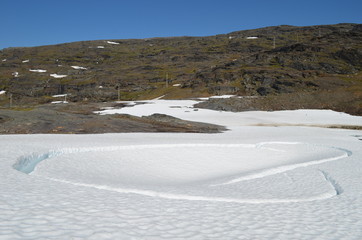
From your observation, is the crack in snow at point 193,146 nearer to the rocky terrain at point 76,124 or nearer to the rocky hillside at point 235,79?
the rocky terrain at point 76,124

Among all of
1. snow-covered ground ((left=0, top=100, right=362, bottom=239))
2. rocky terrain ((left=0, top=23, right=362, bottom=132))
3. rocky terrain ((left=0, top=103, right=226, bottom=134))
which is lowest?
snow-covered ground ((left=0, top=100, right=362, bottom=239))

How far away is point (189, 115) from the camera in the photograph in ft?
174

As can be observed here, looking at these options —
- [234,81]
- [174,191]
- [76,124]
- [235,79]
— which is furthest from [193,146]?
[235,79]

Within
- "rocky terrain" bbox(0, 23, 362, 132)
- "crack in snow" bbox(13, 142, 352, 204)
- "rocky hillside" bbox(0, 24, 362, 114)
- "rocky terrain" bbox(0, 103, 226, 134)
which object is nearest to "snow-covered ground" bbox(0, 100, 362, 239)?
"crack in snow" bbox(13, 142, 352, 204)

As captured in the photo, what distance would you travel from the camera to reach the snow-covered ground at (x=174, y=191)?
7.75m

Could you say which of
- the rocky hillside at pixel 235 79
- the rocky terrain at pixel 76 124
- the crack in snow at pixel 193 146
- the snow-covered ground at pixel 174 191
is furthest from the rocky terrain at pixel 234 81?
the snow-covered ground at pixel 174 191

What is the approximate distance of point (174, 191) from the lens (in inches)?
473

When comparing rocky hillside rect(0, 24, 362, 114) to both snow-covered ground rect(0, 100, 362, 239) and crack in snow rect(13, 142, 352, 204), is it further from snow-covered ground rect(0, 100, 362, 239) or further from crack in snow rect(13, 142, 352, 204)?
snow-covered ground rect(0, 100, 362, 239)

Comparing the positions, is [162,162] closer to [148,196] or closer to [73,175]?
[73,175]

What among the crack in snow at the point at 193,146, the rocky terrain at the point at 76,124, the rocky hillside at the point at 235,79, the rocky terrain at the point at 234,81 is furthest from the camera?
the rocky hillside at the point at 235,79

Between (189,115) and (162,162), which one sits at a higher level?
(189,115)

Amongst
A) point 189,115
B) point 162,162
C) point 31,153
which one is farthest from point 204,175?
point 189,115

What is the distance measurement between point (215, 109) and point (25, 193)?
51.5 metres

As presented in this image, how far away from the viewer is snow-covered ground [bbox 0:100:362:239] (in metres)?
7.75
